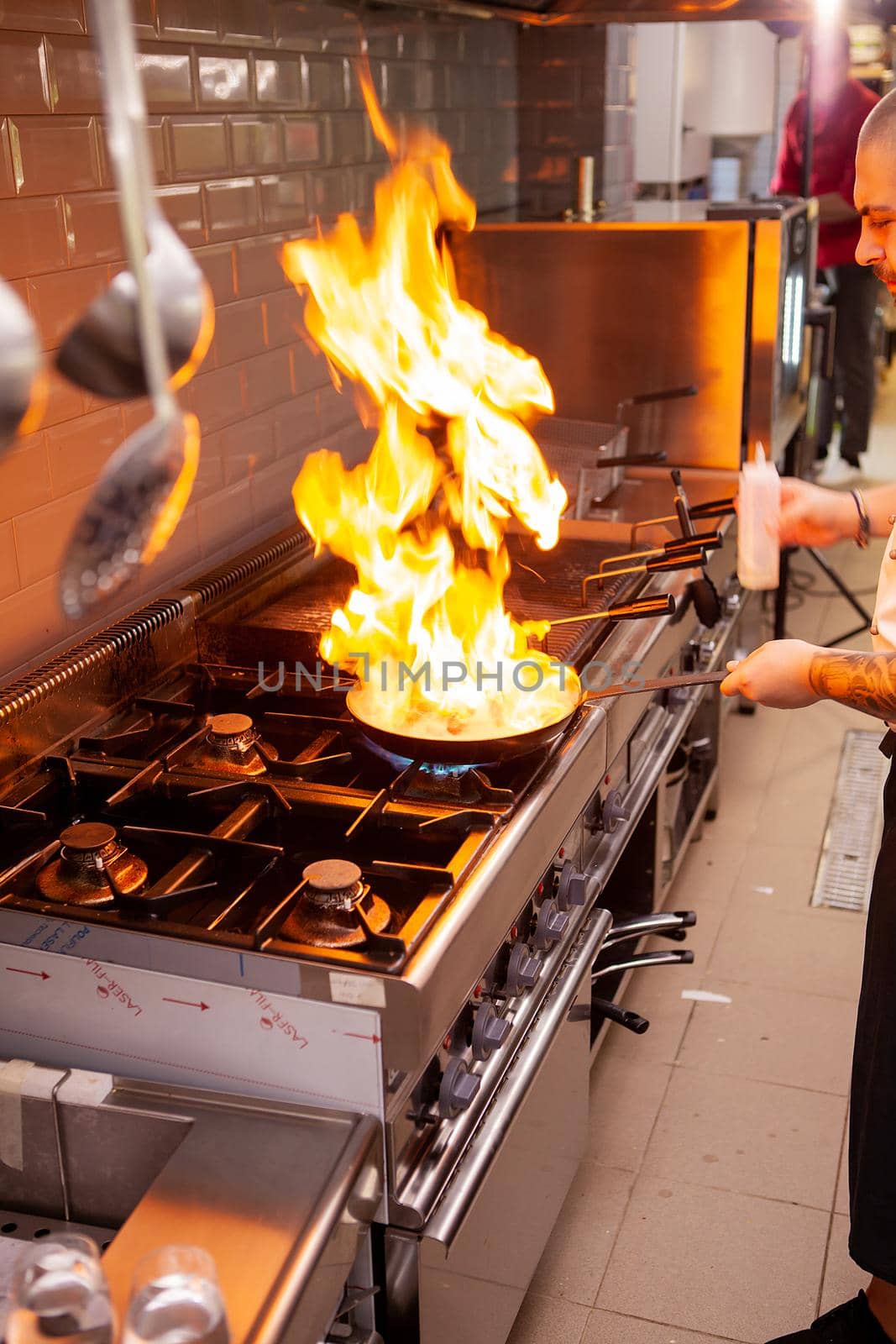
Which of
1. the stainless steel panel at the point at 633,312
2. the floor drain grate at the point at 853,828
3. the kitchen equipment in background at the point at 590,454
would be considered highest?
the stainless steel panel at the point at 633,312

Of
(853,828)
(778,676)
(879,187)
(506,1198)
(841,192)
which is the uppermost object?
(879,187)

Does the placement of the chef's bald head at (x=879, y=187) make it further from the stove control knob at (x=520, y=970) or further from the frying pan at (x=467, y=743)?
the stove control knob at (x=520, y=970)

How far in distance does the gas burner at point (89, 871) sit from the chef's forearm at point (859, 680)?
0.88m

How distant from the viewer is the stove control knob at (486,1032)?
1597 mm

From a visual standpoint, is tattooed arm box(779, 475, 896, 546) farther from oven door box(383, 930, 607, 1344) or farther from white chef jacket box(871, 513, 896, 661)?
oven door box(383, 930, 607, 1344)

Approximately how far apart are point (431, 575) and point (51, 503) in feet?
1.97

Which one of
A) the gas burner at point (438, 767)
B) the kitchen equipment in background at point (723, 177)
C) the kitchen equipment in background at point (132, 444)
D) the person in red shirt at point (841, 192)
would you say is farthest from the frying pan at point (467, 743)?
the kitchen equipment in background at point (723, 177)

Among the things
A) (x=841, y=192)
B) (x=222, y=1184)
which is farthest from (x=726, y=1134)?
(x=841, y=192)

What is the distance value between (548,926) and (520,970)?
127mm

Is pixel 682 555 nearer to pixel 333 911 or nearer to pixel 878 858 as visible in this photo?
pixel 878 858

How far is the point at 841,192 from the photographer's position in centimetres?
572

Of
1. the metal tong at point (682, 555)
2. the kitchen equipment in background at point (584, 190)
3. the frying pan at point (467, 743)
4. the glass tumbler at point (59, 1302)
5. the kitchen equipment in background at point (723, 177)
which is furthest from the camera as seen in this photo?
the kitchen equipment in background at point (723, 177)

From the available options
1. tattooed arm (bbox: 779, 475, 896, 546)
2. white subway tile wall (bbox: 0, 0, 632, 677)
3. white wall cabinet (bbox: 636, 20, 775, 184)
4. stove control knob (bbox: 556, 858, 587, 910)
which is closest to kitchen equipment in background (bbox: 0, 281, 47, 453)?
white subway tile wall (bbox: 0, 0, 632, 677)

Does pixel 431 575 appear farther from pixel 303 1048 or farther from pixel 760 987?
pixel 760 987
